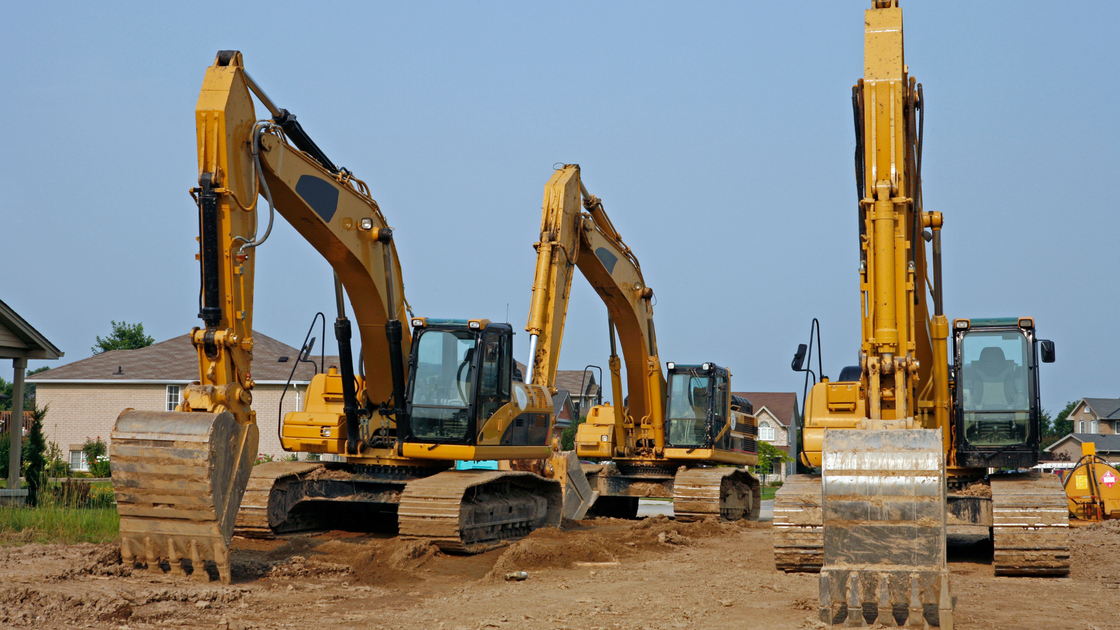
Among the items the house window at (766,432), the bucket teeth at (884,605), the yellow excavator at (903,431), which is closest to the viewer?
the bucket teeth at (884,605)

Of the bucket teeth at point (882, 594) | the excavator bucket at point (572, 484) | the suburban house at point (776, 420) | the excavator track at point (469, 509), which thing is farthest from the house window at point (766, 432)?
the bucket teeth at point (882, 594)

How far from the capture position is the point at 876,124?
9.51m

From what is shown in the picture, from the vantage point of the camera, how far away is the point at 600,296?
17.1 m

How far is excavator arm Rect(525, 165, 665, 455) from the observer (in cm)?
1398

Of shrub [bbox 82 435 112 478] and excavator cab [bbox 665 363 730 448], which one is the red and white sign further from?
shrub [bbox 82 435 112 478]

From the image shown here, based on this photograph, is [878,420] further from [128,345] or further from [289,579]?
[128,345]

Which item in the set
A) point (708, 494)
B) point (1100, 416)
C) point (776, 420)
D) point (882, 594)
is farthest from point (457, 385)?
point (1100, 416)

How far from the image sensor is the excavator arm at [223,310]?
8477 mm

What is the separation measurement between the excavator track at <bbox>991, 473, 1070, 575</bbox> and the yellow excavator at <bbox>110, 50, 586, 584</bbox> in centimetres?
555

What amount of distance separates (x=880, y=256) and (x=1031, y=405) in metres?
3.61

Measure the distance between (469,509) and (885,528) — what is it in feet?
18.3

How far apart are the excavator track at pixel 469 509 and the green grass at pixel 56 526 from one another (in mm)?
3111

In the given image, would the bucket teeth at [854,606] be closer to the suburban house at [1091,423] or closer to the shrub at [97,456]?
the shrub at [97,456]

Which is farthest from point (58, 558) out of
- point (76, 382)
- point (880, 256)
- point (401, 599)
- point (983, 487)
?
point (76, 382)
